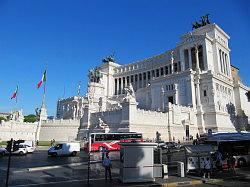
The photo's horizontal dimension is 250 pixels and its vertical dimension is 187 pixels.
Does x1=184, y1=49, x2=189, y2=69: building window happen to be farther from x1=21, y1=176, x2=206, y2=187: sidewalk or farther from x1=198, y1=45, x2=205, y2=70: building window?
x1=21, y1=176, x2=206, y2=187: sidewalk

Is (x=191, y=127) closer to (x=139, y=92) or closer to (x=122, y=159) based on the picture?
(x=139, y=92)

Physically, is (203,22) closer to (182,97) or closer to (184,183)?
(182,97)

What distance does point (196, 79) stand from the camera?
206 ft

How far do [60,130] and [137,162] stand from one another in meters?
46.1

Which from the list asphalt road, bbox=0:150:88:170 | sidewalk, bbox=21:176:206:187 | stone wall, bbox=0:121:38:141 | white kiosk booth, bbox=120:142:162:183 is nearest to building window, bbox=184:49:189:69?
stone wall, bbox=0:121:38:141

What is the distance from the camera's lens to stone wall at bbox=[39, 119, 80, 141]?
56.2 meters

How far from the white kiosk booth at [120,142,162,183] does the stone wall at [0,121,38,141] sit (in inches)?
1966

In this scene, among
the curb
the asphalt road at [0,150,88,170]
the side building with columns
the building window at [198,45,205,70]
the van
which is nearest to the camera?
the curb

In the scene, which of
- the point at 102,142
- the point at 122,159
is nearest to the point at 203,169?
the point at 122,159

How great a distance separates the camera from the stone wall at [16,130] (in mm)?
55812

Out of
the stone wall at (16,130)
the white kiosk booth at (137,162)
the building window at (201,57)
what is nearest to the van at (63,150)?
the white kiosk booth at (137,162)

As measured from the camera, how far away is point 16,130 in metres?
57.0

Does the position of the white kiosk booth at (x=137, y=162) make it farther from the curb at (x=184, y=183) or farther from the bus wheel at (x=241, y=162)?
the bus wheel at (x=241, y=162)

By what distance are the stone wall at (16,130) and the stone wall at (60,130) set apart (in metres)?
3.36
